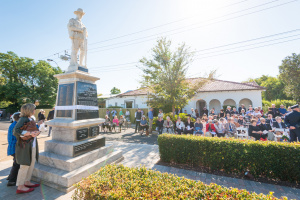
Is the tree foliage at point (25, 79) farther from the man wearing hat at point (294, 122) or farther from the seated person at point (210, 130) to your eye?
the man wearing hat at point (294, 122)

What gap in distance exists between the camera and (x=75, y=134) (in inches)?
159

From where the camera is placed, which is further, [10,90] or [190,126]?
[10,90]

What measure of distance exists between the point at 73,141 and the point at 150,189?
3.08m

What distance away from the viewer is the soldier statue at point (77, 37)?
4.70m

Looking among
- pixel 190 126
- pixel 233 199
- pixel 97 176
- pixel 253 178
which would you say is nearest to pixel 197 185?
pixel 233 199

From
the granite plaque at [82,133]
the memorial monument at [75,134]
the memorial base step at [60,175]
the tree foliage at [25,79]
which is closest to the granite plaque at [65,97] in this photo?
the memorial monument at [75,134]

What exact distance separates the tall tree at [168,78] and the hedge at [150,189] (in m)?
8.75

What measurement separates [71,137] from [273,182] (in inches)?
235

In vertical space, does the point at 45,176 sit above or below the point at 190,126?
below

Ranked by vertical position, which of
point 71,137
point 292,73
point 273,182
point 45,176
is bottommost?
point 273,182

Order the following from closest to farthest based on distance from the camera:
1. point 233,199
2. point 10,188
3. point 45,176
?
point 233,199 → point 10,188 → point 45,176

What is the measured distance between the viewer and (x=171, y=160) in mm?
4965

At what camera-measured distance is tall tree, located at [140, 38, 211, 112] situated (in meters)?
10.8

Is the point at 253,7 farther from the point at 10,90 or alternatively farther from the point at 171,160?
the point at 10,90
